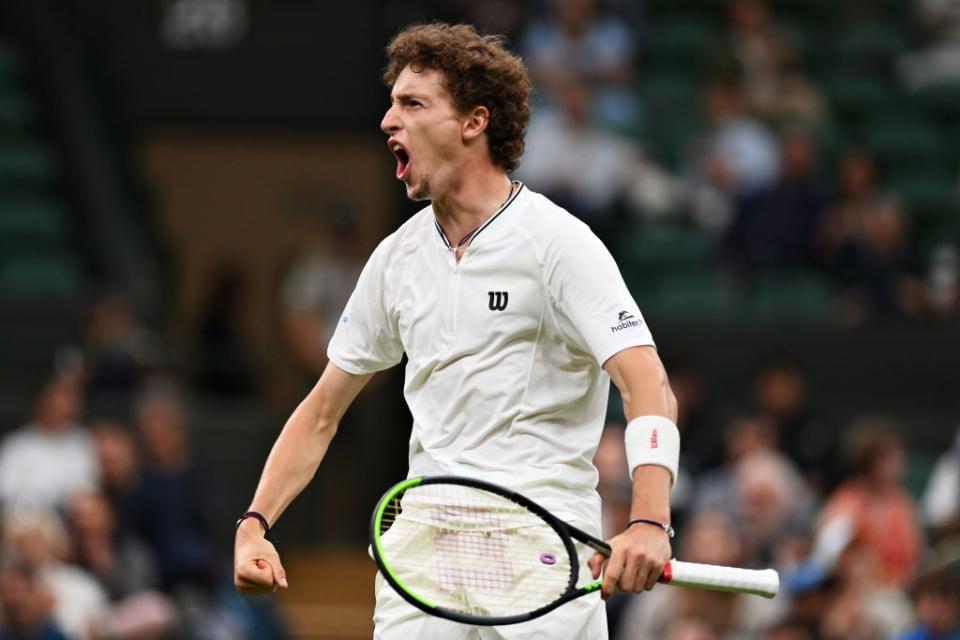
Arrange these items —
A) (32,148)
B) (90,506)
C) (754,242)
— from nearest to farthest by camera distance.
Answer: (90,506)
(754,242)
(32,148)

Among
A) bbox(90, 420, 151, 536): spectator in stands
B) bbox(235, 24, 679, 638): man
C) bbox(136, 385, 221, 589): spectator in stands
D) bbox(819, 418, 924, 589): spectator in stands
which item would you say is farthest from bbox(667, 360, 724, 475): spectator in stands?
bbox(235, 24, 679, 638): man

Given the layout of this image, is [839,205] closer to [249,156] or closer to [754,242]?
[754,242]

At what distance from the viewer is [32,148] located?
40.9 ft

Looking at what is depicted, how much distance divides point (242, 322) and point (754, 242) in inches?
145

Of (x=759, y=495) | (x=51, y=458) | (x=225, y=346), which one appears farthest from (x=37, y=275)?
(x=759, y=495)

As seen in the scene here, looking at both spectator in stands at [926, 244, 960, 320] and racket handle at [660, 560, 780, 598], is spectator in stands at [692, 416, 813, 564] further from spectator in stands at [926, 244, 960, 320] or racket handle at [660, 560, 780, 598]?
racket handle at [660, 560, 780, 598]

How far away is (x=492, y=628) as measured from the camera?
4.42 meters

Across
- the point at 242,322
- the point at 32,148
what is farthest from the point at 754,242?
the point at 32,148

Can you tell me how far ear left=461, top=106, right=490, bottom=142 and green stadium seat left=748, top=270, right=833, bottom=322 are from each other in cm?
705

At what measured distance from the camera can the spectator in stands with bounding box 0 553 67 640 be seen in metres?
8.30

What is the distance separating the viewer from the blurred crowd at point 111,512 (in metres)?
8.71

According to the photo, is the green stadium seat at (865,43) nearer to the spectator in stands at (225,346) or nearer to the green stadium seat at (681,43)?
the green stadium seat at (681,43)

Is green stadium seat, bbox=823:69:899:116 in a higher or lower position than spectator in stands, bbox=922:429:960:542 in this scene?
higher

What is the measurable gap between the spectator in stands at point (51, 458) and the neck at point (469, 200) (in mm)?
5772
